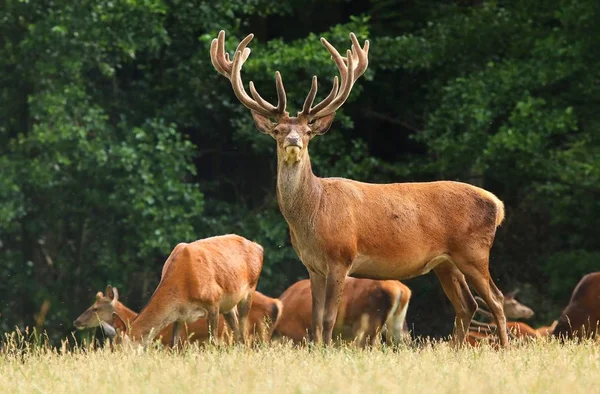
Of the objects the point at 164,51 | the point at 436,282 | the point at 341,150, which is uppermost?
the point at 164,51

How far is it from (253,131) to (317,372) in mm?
12432

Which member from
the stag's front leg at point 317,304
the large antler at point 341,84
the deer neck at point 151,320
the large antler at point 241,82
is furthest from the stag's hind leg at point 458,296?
the deer neck at point 151,320

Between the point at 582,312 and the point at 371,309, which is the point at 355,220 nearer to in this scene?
the point at 582,312

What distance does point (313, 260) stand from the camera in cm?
1072

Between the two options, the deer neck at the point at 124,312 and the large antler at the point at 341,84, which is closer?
the large antler at the point at 341,84

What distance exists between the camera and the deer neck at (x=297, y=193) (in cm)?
1066

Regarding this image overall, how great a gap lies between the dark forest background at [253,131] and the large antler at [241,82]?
7032mm

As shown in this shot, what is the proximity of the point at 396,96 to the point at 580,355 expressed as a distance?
1372cm

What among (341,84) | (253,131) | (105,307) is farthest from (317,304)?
(253,131)

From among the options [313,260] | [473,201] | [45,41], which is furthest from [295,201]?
[45,41]

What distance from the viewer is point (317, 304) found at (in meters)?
10.8

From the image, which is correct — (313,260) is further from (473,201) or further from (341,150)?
(341,150)

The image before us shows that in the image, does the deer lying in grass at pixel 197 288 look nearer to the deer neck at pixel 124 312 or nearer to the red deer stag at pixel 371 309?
the red deer stag at pixel 371 309

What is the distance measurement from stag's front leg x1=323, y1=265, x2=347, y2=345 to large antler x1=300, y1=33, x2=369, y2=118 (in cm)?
127
